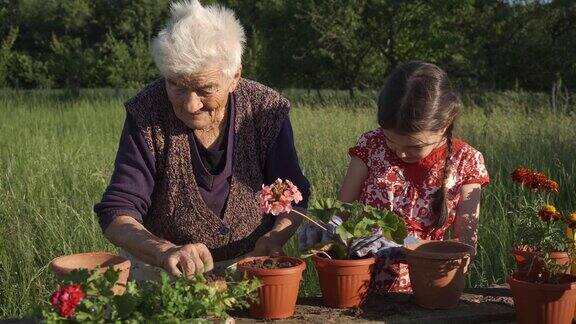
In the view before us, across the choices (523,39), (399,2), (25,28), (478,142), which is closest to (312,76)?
(399,2)

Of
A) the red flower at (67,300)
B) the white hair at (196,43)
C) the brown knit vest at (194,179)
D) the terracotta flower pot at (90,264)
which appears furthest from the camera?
the brown knit vest at (194,179)

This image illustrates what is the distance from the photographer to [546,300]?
5.36 feet

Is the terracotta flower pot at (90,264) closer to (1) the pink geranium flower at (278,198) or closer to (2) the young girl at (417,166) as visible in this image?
(1) the pink geranium flower at (278,198)

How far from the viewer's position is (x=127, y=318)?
4.26ft

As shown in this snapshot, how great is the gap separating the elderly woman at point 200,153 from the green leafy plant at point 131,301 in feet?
1.60

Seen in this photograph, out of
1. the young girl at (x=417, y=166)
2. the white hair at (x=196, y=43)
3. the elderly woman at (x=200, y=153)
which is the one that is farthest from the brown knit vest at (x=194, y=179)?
the young girl at (x=417, y=166)

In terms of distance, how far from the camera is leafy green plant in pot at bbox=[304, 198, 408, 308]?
1727 millimetres

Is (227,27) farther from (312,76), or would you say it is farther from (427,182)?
(312,76)

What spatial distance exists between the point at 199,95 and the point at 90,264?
64cm

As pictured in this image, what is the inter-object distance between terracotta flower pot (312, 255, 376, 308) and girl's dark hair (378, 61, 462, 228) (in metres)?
0.48

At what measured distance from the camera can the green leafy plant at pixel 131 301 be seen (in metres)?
1.27

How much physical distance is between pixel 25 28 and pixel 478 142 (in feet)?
105

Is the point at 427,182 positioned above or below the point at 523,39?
below

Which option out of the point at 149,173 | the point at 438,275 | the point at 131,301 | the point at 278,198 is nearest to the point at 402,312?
the point at 438,275
